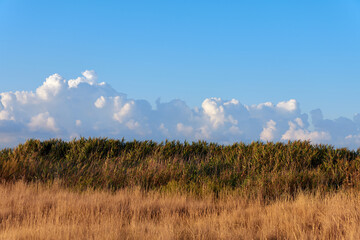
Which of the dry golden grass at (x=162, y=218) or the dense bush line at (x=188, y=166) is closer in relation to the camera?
the dry golden grass at (x=162, y=218)

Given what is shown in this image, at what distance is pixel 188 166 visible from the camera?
13023mm

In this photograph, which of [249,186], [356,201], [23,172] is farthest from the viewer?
[23,172]

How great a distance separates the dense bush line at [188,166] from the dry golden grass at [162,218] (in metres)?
1.71

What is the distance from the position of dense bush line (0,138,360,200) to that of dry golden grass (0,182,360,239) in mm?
1713

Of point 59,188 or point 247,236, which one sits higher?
point 59,188

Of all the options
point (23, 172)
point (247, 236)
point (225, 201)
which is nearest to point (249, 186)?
point (225, 201)

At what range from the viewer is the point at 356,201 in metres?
8.25

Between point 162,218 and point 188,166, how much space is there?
18.8 feet

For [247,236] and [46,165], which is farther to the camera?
[46,165]

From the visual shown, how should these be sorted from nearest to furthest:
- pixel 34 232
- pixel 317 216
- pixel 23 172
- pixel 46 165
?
pixel 34 232
pixel 317 216
pixel 23 172
pixel 46 165

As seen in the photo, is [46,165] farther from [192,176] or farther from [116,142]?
[192,176]

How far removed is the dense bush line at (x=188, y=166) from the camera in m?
11.0

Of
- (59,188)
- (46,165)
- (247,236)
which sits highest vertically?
(46,165)

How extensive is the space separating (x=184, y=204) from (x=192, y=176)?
→ 3.57m
